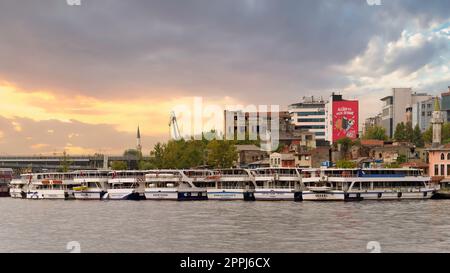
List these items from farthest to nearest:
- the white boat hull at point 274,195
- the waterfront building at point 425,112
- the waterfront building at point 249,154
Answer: the waterfront building at point 425,112, the waterfront building at point 249,154, the white boat hull at point 274,195

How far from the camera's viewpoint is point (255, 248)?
34.1 meters

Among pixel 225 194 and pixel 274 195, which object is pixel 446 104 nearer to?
pixel 274 195

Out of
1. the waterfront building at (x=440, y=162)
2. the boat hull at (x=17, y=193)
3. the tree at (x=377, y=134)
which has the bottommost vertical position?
the boat hull at (x=17, y=193)

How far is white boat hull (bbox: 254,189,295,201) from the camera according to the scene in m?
75.6

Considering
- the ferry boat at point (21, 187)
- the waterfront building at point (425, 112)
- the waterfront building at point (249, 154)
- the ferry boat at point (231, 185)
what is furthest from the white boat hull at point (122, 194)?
the waterfront building at point (425, 112)

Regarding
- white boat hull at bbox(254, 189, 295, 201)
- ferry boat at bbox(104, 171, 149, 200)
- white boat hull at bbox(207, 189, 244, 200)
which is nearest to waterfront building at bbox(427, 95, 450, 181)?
white boat hull at bbox(254, 189, 295, 201)

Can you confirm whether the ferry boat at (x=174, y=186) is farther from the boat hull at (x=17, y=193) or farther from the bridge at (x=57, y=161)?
the bridge at (x=57, y=161)

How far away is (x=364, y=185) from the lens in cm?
7356

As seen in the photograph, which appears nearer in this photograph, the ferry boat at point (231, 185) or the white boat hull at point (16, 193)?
the ferry boat at point (231, 185)

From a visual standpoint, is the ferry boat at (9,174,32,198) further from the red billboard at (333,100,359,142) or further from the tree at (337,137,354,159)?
the red billboard at (333,100,359,142)

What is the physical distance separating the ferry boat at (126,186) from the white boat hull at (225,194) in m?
9.99

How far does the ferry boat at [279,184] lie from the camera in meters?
75.8
